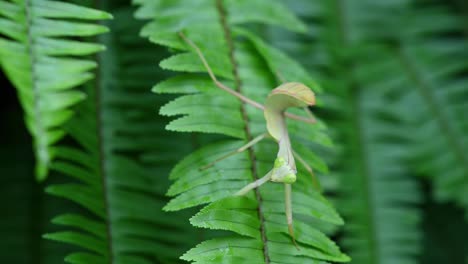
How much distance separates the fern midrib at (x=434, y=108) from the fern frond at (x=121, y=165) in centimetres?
87

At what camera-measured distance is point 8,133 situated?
1.74 m

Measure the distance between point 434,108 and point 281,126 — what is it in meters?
0.91

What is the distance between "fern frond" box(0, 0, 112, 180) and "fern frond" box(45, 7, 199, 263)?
0.60 ft

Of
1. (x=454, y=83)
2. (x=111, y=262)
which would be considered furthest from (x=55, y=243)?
(x=454, y=83)

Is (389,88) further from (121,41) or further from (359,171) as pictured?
(121,41)

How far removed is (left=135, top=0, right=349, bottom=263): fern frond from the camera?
3.45ft

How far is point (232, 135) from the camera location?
1.20 metres

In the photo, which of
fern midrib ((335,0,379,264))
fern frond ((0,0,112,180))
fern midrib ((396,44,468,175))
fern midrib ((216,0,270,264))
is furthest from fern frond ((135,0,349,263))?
fern midrib ((396,44,468,175))

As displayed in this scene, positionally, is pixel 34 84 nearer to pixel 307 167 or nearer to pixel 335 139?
pixel 307 167

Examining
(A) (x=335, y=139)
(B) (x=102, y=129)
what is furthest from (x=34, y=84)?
(A) (x=335, y=139)

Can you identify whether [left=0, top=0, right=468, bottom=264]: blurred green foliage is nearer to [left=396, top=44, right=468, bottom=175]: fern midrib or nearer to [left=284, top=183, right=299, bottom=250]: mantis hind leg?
[left=396, top=44, right=468, bottom=175]: fern midrib

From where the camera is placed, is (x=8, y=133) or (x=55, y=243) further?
(x=8, y=133)

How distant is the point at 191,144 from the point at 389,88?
812 millimetres

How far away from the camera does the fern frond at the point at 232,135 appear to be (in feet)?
3.45
